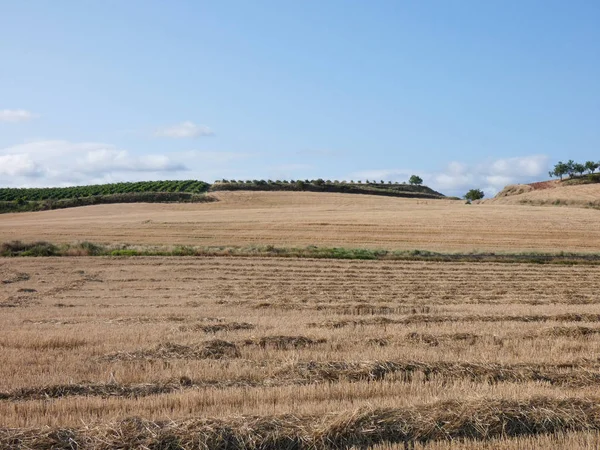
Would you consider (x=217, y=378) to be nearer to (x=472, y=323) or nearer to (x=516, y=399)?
(x=516, y=399)

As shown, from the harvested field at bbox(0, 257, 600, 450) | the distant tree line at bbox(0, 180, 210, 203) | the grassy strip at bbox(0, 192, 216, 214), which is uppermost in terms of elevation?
the distant tree line at bbox(0, 180, 210, 203)

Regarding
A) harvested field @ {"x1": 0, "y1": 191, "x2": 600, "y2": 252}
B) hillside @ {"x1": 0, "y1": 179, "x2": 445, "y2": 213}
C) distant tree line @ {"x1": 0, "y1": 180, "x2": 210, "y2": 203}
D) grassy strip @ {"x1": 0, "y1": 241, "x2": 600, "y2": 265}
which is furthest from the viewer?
distant tree line @ {"x1": 0, "y1": 180, "x2": 210, "y2": 203}

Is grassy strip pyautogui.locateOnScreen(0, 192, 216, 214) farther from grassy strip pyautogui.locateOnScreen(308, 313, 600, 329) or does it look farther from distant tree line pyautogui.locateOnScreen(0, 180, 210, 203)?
grassy strip pyautogui.locateOnScreen(308, 313, 600, 329)

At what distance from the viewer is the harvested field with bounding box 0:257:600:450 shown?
6.85 meters

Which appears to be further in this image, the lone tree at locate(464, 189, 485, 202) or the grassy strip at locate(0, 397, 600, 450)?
the lone tree at locate(464, 189, 485, 202)

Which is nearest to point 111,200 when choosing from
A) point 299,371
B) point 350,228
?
point 350,228

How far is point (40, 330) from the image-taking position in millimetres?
13656

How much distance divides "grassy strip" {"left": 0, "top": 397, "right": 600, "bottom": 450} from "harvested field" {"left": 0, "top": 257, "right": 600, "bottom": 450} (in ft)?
0.05

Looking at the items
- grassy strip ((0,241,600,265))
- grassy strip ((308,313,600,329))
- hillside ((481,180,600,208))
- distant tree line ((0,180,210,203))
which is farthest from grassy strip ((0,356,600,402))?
distant tree line ((0,180,210,203))

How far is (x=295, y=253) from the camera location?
36.5 metres

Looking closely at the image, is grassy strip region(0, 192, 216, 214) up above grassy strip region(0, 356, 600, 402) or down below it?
above

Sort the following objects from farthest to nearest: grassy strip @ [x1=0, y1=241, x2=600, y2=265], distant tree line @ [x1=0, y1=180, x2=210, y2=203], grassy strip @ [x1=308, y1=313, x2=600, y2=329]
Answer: distant tree line @ [x1=0, y1=180, x2=210, y2=203]
grassy strip @ [x1=0, y1=241, x2=600, y2=265]
grassy strip @ [x1=308, y1=313, x2=600, y2=329]

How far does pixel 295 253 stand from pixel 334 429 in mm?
29674

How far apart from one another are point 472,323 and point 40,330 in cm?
896
